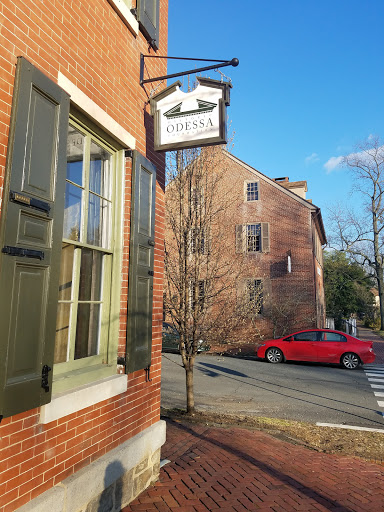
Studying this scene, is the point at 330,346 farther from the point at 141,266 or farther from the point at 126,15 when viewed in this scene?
the point at 126,15

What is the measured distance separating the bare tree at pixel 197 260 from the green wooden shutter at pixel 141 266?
2.85 m

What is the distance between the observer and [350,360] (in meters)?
13.7

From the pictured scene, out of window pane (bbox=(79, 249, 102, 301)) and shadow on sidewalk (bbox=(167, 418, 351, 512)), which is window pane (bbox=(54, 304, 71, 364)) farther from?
shadow on sidewalk (bbox=(167, 418, 351, 512))

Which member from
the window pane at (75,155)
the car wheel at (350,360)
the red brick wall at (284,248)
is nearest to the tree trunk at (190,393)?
the window pane at (75,155)

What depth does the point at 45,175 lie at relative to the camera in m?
2.68

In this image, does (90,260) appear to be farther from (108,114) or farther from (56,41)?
(56,41)

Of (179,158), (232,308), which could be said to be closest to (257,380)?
(232,308)

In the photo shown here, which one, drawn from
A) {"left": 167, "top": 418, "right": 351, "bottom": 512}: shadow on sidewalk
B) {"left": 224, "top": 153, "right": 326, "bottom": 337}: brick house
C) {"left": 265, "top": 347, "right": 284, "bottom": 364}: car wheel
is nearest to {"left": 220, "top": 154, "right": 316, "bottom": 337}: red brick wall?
{"left": 224, "top": 153, "right": 326, "bottom": 337}: brick house

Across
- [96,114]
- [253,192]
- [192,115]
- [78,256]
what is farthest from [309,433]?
[253,192]

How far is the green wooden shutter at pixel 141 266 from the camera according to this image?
3.83m

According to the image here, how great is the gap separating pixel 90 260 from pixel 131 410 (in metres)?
1.57

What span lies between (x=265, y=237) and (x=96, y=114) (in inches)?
689

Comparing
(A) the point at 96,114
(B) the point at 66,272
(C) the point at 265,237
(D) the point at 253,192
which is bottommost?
(B) the point at 66,272

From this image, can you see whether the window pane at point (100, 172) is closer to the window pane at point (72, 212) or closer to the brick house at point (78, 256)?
the brick house at point (78, 256)
